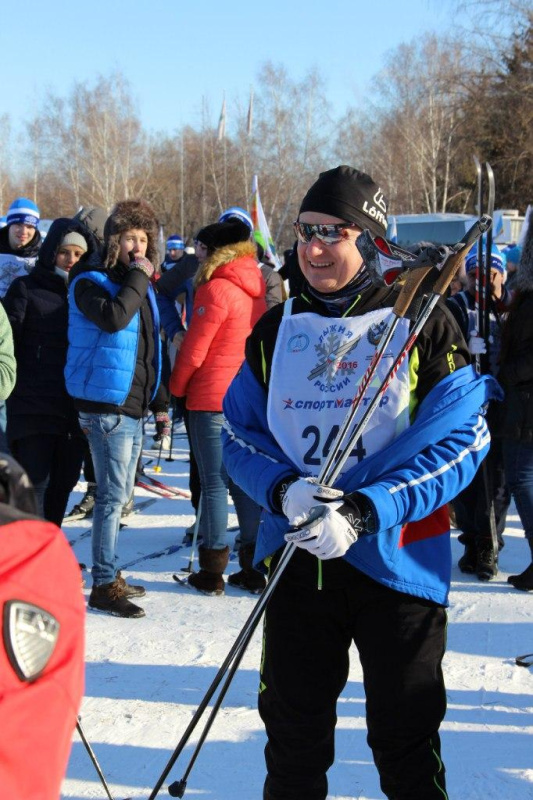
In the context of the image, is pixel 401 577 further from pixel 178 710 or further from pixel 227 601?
pixel 227 601

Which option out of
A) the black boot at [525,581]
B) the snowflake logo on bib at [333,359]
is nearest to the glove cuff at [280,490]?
the snowflake logo on bib at [333,359]

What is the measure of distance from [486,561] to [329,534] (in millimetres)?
3541

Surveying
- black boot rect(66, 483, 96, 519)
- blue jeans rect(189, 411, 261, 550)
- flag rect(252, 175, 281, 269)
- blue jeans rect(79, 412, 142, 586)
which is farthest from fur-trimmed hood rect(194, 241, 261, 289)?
flag rect(252, 175, 281, 269)

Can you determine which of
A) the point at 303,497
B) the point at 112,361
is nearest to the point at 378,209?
the point at 303,497

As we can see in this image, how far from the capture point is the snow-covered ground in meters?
3.06

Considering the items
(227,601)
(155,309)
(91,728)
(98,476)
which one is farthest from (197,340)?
(91,728)

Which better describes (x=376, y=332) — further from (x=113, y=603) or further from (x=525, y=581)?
(x=525, y=581)

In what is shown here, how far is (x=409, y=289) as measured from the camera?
88.3 inches

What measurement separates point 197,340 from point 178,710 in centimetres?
211

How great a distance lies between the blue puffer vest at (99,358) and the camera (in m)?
4.52

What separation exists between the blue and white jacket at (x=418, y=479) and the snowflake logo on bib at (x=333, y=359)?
14cm

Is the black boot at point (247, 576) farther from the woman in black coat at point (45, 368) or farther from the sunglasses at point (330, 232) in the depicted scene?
the sunglasses at point (330, 232)

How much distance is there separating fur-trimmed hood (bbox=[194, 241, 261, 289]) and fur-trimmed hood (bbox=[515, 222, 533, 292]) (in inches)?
59.9

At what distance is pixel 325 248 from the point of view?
8.03 ft
